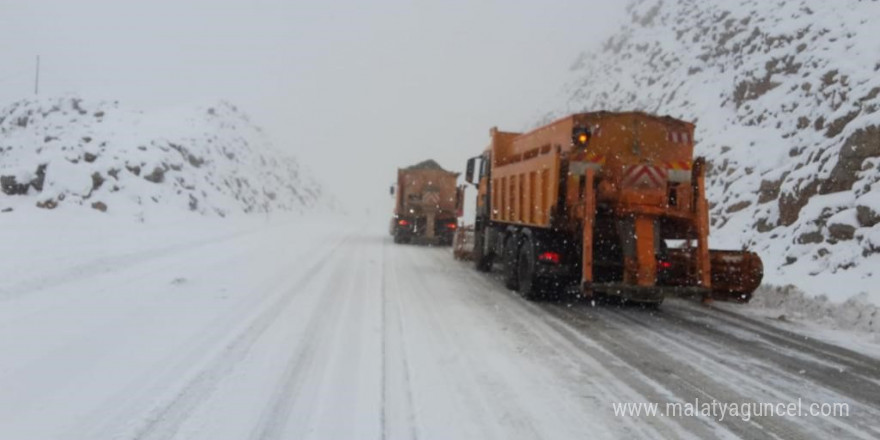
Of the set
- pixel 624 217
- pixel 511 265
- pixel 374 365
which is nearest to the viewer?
pixel 374 365

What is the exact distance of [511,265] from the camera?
1127 cm

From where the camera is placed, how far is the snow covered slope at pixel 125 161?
71.5 feet

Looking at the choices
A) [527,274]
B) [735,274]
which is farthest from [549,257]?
[735,274]

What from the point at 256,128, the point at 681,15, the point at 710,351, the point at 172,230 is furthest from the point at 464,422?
the point at 256,128

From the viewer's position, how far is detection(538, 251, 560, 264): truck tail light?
9.87m

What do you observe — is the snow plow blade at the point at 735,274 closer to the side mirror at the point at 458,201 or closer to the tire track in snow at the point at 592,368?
the tire track in snow at the point at 592,368

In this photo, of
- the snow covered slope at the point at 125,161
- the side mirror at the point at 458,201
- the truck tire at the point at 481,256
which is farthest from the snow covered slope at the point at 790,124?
the snow covered slope at the point at 125,161

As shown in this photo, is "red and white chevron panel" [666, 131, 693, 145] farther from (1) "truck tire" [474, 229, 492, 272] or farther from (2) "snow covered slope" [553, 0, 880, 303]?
(1) "truck tire" [474, 229, 492, 272]

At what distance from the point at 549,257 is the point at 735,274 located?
119 inches

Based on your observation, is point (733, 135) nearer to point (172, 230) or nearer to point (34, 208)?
point (172, 230)

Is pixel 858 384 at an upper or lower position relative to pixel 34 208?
lower

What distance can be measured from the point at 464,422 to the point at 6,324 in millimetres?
5301

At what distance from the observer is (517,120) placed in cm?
5175

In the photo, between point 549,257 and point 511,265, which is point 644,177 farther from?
point 511,265
